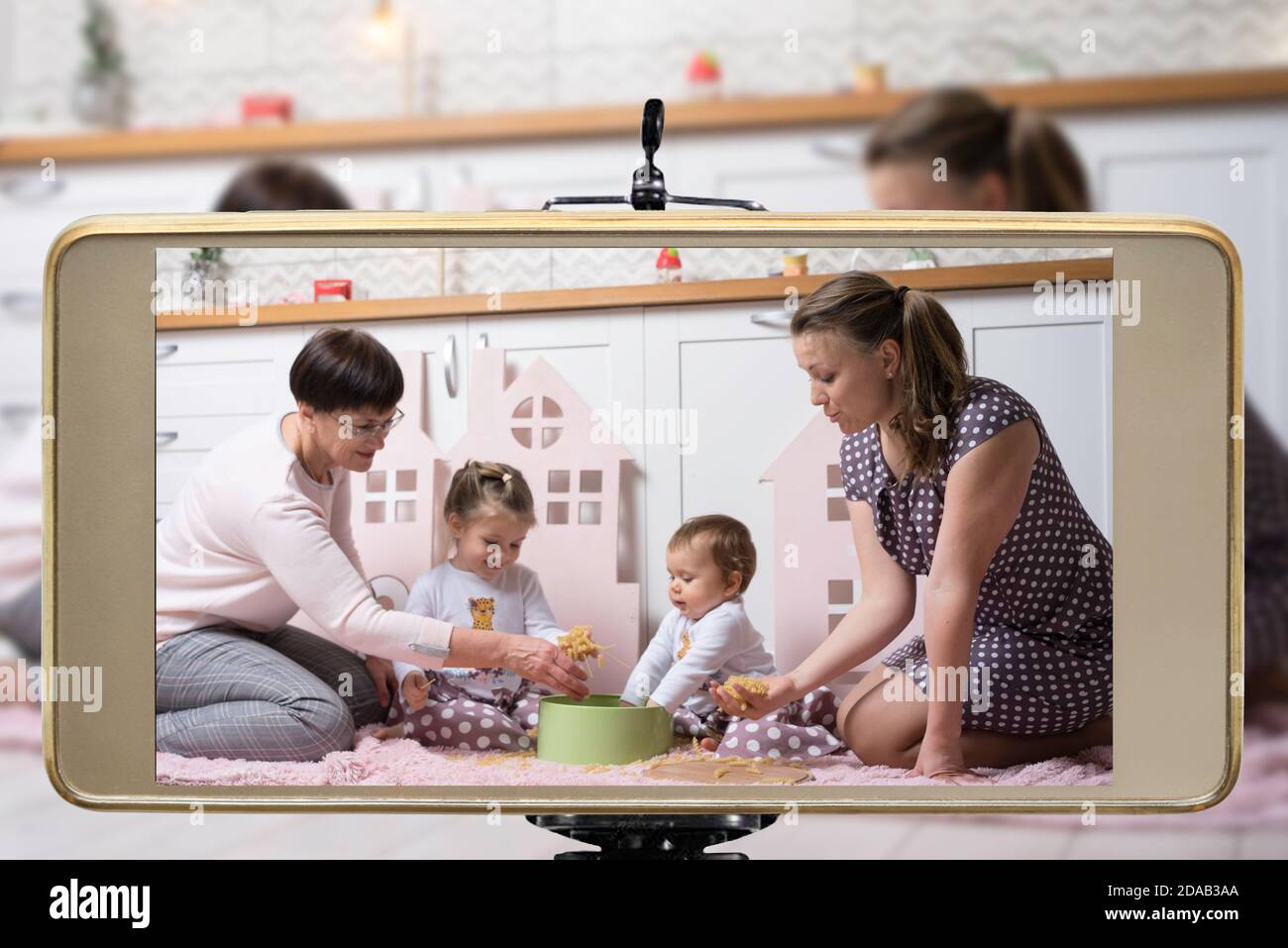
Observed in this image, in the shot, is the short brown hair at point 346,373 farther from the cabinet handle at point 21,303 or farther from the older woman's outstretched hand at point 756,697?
the cabinet handle at point 21,303

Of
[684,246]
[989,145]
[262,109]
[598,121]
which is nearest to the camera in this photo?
[684,246]

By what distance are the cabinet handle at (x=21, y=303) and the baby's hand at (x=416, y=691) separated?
3.83 ft

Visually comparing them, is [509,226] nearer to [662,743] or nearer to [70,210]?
[662,743]

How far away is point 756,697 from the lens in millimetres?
644

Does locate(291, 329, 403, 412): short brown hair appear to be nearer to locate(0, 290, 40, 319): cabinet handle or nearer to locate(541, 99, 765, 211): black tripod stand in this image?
locate(541, 99, 765, 211): black tripod stand

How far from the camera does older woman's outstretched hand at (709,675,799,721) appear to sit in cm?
64

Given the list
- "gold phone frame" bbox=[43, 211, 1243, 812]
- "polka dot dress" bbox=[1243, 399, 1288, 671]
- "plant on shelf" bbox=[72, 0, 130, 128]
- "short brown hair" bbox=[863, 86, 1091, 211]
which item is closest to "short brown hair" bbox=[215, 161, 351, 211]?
"plant on shelf" bbox=[72, 0, 130, 128]

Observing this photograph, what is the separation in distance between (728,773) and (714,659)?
2.4 inches

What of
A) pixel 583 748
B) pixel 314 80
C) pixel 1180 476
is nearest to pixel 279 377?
pixel 583 748

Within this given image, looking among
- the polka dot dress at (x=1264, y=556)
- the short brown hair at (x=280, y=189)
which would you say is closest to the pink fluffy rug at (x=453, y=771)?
the polka dot dress at (x=1264, y=556)

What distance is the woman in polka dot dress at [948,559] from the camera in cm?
63

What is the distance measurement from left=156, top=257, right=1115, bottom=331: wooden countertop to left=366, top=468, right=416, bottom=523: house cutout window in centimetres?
9

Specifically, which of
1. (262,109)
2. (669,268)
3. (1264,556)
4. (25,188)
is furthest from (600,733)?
(25,188)

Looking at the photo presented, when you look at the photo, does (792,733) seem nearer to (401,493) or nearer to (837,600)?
(837,600)
